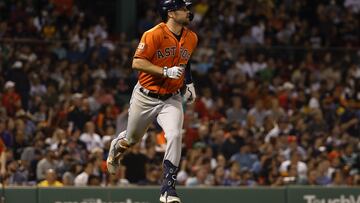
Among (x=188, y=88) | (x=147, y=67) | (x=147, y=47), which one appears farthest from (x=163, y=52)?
(x=188, y=88)

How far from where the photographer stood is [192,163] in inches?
687

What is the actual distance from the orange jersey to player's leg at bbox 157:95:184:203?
0.19 metres

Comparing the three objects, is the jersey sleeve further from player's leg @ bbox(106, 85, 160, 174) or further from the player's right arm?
player's leg @ bbox(106, 85, 160, 174)

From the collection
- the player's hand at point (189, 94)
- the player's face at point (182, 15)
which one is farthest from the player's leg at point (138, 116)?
the player's face at point (182, 15)

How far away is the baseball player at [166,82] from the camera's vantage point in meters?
10.6

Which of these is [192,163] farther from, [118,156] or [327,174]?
[118,156]

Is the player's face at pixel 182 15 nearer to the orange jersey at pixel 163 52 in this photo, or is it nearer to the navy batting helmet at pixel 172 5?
the navy batting helmet at pixel 172 5

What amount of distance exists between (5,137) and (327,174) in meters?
5.33

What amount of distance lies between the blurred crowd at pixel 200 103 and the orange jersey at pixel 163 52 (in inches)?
196

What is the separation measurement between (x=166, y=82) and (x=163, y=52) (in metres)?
0.33

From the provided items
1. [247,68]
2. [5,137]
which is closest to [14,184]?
[5,137]

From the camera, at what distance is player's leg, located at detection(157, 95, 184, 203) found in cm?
1052

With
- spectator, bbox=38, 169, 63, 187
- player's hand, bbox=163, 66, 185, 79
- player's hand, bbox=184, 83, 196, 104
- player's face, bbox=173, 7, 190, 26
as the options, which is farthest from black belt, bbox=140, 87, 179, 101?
spectator, bbox=38, 169, 63, 187

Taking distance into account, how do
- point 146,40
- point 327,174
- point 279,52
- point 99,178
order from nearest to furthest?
point 146,40, point 99,178, point 327,174, point 279,52
